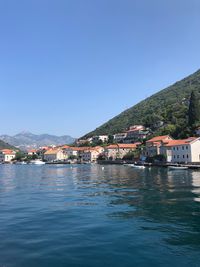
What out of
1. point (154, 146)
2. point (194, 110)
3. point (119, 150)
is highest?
point (194, 110)

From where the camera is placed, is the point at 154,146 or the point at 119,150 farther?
the point at 119,150

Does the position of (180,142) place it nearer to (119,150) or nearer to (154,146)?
(154,146)

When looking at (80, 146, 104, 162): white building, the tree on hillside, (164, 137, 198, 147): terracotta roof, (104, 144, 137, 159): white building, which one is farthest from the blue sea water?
(80, 146, 104, 162): white building

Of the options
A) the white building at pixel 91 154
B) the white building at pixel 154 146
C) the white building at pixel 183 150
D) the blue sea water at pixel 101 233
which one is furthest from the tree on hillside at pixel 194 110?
the blue sea water at pixel 101 233

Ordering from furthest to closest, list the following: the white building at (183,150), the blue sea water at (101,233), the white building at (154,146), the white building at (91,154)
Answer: the white building at (91,154), the white building at (154,146), the white building at (183,150), the blue sea water at (101,233)

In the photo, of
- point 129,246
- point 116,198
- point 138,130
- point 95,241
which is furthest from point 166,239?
point 138,130

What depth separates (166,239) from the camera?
645 inches

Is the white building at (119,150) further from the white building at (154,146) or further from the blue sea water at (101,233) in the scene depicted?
the blue sea water at (101,233)

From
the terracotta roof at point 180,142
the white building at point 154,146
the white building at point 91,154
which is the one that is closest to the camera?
the terracotta roof at point 180,142

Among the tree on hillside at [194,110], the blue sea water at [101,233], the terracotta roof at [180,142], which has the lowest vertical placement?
the blue sea water at [101,233]

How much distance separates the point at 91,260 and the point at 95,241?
2.75 m

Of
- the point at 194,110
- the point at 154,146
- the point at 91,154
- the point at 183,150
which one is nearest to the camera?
the point at 183,150

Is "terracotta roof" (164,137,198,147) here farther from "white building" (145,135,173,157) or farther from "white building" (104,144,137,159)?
"white building" (104,144,137,159)

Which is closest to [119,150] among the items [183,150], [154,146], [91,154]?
[91,154]
